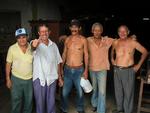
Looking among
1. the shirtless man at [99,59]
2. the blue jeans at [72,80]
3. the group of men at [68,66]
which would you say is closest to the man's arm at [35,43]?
the group of men at [68,66]

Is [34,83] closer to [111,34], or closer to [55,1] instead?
[55,1]

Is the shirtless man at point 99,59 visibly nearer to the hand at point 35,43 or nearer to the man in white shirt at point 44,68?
the man in white shirt at point 44,68

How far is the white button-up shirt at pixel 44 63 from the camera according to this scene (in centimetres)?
471

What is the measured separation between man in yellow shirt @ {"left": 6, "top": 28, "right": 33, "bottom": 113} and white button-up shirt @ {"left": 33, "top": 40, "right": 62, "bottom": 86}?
0.13m

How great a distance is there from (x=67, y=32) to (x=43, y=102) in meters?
2.38

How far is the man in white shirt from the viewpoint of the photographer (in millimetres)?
4691

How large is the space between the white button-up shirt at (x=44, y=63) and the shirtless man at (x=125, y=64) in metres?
1.30

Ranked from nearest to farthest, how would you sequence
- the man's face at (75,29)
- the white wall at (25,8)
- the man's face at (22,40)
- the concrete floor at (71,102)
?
1. the man's face at (22,40)
2. the man's face at (75,29)
3. the concrete floor at (71,102)
4. the white wall at (25,8)

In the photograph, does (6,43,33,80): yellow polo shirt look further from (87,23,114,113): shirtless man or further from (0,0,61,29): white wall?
(0,0,61,29): white wall

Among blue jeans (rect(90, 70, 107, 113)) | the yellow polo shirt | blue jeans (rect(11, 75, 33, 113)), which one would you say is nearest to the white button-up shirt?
the yellow polo shirt

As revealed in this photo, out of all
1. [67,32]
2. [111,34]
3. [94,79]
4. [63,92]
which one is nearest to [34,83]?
[63,92]

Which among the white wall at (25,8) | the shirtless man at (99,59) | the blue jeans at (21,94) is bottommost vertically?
the blue jeans at (21,94)

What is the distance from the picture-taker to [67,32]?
269 inches

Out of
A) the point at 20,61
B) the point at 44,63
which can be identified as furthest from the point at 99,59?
the point at 20,61
